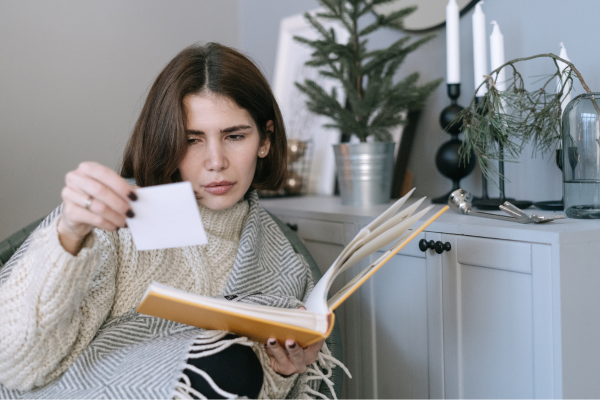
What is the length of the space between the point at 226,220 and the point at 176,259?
0.52 feet

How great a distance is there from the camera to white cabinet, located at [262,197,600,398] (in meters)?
0.85

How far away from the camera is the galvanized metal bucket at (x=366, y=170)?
137 centimetres

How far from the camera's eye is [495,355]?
952mm

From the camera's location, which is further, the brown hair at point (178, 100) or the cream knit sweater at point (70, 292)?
the brown hair at point (178, 100)

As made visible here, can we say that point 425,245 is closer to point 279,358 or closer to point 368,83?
point 279,358

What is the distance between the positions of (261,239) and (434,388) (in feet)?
1.53

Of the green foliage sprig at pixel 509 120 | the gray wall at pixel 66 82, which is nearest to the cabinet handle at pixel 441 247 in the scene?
the green foliage sprig at pixel 509 120

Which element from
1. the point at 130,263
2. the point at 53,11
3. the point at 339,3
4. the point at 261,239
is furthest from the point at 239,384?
the point at 53,11

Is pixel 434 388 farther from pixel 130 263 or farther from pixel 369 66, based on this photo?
pixel 369 66

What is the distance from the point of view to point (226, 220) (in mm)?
1113

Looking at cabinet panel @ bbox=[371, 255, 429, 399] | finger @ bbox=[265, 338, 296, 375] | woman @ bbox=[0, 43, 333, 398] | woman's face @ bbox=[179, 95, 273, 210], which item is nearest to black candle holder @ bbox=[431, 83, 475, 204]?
cabinet panel @ bbox=[371, 255, 429, 399]

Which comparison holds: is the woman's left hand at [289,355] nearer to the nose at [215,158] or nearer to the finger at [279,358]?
the finger at [279,358]

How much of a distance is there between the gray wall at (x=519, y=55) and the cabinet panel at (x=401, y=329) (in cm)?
41

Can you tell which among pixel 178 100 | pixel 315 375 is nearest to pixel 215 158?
pixel 178 100
